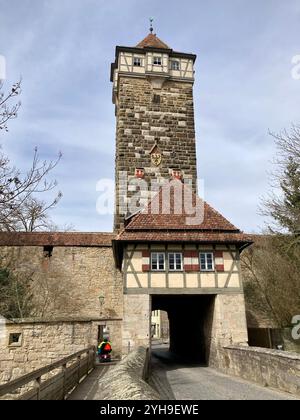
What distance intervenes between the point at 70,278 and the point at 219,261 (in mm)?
8071

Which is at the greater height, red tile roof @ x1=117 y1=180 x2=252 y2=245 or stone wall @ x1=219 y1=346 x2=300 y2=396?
red tile roof @ x1=117 y1=180 x2=252 y2=245

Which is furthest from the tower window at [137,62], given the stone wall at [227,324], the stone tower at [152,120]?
the stone wall at [227,324]

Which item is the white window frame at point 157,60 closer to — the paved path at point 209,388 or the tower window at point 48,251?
the tower window at point 48,251

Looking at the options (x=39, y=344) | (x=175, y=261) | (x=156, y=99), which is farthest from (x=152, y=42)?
(x=39, y=344)

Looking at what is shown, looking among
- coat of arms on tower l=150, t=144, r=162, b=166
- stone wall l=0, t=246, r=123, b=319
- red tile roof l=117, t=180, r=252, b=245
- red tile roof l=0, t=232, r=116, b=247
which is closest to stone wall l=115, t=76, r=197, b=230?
coat of arms on tower l=150, t=144, r=162, b=166

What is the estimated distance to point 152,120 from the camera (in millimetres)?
20625

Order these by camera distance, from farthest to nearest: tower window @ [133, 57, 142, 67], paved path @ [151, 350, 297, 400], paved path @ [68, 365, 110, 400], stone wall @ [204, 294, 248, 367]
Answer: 1. tower window @ [133, 57, 142, 67]
2. stone wall @ [204, 294, 248, 367]
3. paved path @ [151, 350, 297, 400]
4. paved path @ [68, 365, 110, 400]

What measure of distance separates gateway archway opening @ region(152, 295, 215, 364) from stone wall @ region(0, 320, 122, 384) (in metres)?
3.33

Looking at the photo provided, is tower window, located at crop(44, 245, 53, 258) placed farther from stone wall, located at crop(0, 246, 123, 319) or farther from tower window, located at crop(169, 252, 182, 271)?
tower window, located at crop(169, 252, 182, 271)

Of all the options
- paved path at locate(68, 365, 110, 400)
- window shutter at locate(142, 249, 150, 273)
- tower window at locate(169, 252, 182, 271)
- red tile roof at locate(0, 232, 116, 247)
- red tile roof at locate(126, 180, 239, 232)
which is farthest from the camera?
red tile roof at locate(0, 232, 116, 247)

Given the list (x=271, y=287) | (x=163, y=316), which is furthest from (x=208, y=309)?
(x=163, y=316)

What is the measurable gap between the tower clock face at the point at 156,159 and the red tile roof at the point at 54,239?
4546 mm

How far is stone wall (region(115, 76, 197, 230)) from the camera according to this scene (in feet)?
64.7

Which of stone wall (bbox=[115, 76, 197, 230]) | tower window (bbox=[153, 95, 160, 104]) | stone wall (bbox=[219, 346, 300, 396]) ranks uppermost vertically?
tower window (bbox=[153, 95, 160, 104])
